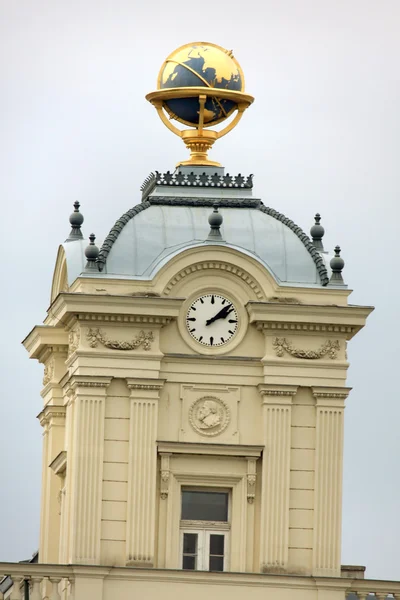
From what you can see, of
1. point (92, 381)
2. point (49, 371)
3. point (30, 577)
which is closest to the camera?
point (30, 577)

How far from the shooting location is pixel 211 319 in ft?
187

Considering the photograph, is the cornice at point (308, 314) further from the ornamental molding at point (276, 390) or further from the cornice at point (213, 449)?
the cornice at point (213, 449)

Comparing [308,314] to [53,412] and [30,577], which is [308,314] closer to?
[53,412]

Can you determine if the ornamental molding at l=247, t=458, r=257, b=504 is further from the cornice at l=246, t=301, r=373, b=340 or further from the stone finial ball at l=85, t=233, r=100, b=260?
the stone finial ball at l=85, t=233, r=100, b=260

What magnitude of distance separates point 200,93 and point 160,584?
10.4 m

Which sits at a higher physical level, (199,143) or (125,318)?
(199,143)

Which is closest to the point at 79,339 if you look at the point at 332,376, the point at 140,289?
the point at 140,289

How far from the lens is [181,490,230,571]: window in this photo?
185ft

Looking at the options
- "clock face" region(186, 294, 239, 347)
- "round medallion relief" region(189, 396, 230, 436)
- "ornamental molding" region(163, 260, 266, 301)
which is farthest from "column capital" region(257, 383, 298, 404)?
"ornamental molding" region(163, 260, 266, 301)

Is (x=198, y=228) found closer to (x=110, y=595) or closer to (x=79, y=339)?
(x=79, y=339)

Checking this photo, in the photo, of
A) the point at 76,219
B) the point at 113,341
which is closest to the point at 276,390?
the point at 113,341

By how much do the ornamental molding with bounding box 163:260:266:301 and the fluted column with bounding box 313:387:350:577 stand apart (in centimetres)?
234

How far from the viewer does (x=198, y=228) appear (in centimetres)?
5762

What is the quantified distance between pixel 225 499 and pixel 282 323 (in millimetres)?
3639
